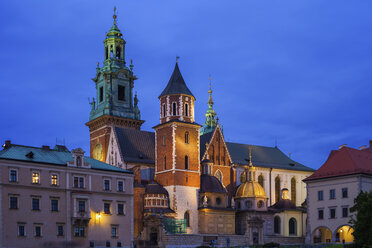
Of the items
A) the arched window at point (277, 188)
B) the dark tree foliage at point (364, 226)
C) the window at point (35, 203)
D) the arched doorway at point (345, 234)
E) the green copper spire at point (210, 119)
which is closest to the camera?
the dark tree foliage at point (364, 226)

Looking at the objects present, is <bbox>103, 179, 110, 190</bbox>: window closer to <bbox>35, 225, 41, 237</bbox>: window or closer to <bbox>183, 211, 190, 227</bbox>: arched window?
<bbox>35, 225, 41, 237</bbox>: window

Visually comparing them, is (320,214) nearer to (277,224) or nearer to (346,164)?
(346,164)

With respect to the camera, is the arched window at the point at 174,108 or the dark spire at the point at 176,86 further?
the dark spire at the point at 176,86

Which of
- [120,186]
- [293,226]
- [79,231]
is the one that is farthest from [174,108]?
[293,226]

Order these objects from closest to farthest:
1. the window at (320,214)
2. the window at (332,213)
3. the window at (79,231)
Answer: the window at (79,231) → the window at (332,213) → the window at (320,214)

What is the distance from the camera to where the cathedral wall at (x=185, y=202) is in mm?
83562

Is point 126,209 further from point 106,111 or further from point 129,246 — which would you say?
point 106,111

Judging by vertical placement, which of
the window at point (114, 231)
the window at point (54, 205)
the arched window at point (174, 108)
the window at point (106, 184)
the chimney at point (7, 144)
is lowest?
the window at point (114, 231)

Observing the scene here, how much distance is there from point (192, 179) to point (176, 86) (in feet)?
44.0

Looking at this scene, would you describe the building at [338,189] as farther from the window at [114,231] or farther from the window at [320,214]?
the window at [114,231]

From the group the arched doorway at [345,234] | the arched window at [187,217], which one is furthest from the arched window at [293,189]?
the arched window at [187,217]

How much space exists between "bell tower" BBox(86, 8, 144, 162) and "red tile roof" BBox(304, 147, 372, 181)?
126ft

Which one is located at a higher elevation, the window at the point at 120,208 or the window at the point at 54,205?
the window at the point at 54,205

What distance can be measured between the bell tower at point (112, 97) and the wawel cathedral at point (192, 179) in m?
0.24
